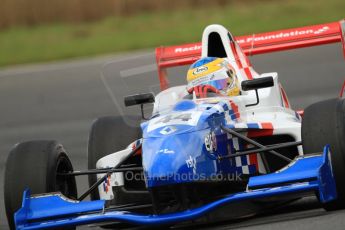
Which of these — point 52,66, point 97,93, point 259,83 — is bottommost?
point 97,93

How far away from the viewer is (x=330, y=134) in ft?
25.4

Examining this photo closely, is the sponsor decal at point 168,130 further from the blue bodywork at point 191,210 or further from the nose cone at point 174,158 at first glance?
the blue bodywork at point 191,210

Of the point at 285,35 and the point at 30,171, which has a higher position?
the point at 285,35

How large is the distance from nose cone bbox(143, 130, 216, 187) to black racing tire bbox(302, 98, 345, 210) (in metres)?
0.75

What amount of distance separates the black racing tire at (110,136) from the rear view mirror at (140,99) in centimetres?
43

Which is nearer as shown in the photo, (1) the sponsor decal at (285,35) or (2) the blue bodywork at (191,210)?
(2) the blue bodywork at (191,210)

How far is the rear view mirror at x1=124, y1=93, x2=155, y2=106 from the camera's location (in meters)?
8.87

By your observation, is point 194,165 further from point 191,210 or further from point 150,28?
point 150,28

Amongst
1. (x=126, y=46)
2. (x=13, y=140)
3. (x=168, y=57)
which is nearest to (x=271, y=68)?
(x=126, y=46)

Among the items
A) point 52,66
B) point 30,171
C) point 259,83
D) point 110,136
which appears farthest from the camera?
point 52,66

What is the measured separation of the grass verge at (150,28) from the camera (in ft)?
74.7

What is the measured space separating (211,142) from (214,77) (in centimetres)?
126

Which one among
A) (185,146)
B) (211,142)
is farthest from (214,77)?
(185,146)

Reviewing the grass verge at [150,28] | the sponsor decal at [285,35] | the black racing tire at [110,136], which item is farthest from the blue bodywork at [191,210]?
the grass verge at [150,28]
